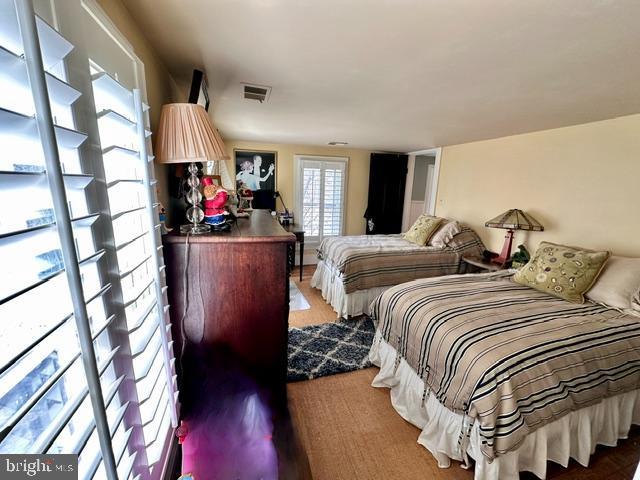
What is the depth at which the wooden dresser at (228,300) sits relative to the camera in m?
1.22

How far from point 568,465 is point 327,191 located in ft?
13.8

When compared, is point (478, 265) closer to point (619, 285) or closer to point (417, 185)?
point (619, 285)

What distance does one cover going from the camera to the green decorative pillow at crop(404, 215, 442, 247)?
350 centimetres

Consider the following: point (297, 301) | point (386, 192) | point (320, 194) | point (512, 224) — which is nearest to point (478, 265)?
point (512, 224)

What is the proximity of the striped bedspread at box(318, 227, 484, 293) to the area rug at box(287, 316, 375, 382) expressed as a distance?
0.42 metres

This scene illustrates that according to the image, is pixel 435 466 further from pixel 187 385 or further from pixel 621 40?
pixel 621 40

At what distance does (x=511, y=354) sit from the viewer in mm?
1291

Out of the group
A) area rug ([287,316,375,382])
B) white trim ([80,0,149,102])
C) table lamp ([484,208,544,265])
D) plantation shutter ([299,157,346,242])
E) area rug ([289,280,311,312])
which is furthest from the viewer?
plantation shutter ([299,157,346,242])

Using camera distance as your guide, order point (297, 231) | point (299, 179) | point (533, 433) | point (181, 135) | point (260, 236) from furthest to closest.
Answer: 1. point (299, 179)
2. point (297, 231)
3. point (533, 433)
4. point (260, 236)
5. point (181, 135)

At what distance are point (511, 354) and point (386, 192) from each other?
160 inches

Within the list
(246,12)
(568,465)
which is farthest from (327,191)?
(568,465)

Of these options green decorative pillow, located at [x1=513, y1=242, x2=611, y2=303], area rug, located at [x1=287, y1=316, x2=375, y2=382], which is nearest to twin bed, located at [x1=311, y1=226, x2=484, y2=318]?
area rug, located at [x1=287, y1=316, x2=375, y2=382]

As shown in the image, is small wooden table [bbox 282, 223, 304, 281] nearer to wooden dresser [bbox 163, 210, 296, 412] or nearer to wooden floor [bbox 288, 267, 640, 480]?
wooden floor [bbox 288, 267, 640, 480]

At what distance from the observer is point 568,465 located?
4.76ft
